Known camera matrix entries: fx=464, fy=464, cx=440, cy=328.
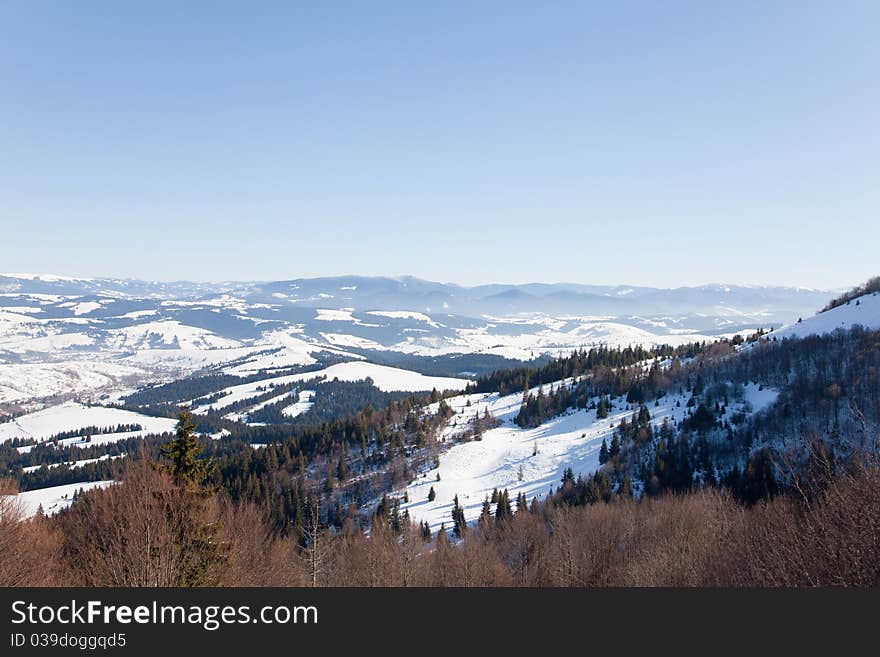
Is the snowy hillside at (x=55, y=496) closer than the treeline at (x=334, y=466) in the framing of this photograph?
No

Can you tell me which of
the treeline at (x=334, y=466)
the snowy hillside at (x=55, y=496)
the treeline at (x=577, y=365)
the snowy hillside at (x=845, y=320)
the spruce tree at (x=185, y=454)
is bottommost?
the snowy hillside at (x=55, y=496)

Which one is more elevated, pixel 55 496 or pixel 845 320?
pixel 845 320

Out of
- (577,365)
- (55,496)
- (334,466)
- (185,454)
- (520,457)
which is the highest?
(185,454)

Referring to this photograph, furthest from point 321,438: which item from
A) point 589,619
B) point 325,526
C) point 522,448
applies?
point 589,619

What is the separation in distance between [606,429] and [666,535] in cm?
8052

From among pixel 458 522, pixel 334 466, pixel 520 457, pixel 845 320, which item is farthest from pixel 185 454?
pixel 845 320

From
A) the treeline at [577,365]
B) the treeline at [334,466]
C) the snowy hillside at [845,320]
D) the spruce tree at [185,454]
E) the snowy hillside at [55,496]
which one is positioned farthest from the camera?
the treeline at [577,365]

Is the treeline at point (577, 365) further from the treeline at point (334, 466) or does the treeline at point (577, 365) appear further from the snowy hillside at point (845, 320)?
the treeline at point (334, 466)

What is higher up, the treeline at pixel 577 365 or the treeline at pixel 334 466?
the treeline at pixel 577 365

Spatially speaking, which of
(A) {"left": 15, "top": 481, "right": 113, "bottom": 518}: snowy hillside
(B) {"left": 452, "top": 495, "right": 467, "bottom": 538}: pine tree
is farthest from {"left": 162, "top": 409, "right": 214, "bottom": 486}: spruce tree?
(A) {"left": 15, "top": 481, "right": 113, "bottom": 518}: snowy hillside

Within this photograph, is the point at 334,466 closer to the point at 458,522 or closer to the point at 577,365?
the point at 458,522

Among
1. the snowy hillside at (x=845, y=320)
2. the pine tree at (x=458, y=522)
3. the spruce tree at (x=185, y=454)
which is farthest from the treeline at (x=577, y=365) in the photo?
the spruce tree at (x=185, y=454)

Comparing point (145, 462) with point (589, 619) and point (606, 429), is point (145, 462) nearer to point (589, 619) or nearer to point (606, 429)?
point (589, 619)

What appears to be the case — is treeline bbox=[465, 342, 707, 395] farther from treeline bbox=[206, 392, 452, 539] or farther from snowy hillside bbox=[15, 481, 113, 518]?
snowy hillside bbox=[15, 481, 113, 518]
